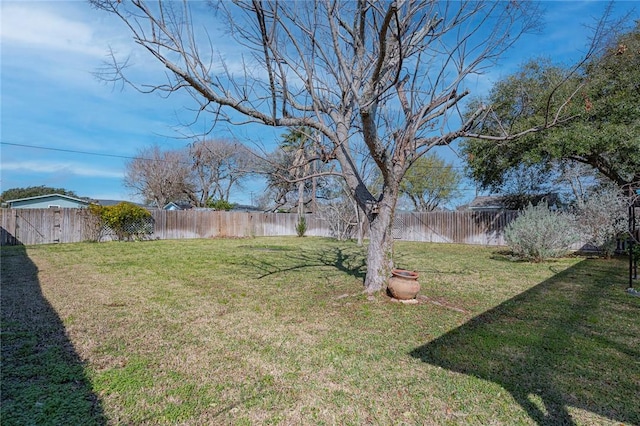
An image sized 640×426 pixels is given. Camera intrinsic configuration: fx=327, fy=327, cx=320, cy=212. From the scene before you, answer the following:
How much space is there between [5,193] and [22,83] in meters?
34.3

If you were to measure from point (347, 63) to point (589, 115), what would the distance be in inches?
369

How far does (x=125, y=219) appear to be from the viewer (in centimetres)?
1434

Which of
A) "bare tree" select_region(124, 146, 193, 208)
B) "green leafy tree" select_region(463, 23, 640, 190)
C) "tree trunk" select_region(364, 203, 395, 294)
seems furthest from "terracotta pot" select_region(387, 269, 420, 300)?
"bare tree" select_region(124, 146, 193, 208)

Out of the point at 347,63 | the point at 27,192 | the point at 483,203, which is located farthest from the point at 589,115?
the point at 27,192

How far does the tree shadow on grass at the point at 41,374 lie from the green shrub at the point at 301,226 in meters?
15.8

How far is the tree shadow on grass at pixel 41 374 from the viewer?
1.93 m

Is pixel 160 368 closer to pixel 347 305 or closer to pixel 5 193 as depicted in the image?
pixel 347 305

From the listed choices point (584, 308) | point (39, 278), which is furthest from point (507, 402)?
point (39, 278)

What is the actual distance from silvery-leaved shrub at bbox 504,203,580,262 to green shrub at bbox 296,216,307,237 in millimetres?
12406

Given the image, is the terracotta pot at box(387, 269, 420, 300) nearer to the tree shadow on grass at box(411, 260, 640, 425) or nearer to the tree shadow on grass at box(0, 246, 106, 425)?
the tree shadow on grass at box(411, 260, 640, 425)

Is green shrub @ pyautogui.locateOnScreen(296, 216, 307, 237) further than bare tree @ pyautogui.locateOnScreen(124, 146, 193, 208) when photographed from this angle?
No

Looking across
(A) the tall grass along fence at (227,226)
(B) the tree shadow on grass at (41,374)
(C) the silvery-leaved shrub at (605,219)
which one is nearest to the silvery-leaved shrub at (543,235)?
(C) the silvery-leaved shrub at (605,219)

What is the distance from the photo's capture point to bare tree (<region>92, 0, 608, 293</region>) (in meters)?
3.48

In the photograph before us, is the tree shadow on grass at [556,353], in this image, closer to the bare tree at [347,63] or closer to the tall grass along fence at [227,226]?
the bare tree at [347,63]
